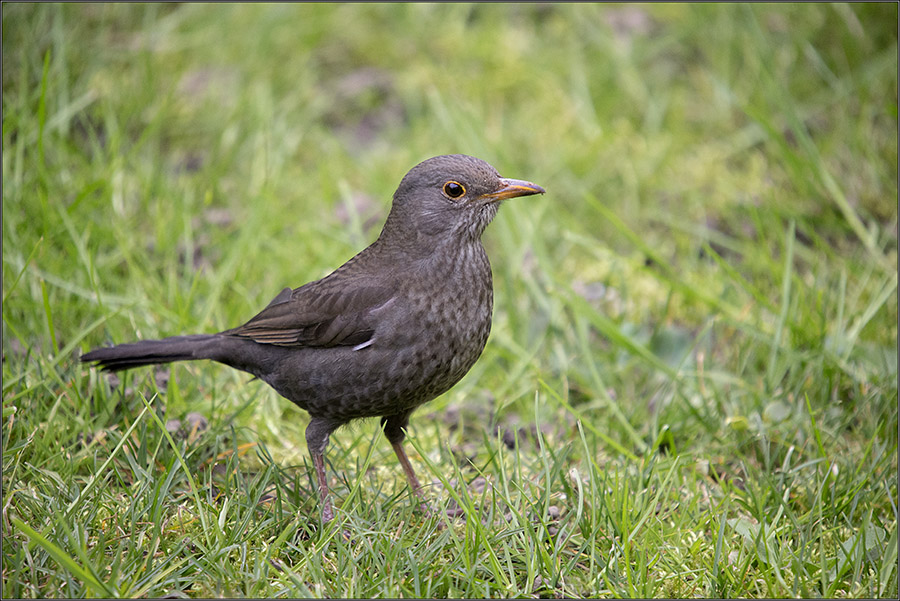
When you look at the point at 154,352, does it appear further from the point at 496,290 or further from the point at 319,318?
the point at 496,290

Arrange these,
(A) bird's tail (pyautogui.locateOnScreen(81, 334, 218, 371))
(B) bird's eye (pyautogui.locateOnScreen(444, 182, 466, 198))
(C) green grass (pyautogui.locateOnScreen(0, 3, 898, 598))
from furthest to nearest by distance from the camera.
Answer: (A) bird's tail (pyautogui.locateOnScreen(81, 334, 218, 371)) → (B) bird's eye (pyautogui.locateOnScreen(444, 182, 466, 198)) → (C) green grass (pyautogui.locateOnScreen(0, 3, 898, 598))

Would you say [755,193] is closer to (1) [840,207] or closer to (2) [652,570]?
(1) [840,207]

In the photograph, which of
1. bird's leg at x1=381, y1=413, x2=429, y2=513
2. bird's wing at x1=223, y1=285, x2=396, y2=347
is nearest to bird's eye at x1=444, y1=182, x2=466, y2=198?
bird's wing at x1=223, y1=285, x2=396, y2=347

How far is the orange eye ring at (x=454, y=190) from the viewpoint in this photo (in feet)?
11.8

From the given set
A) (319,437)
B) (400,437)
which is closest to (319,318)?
(319,437)

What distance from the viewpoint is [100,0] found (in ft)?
22.3

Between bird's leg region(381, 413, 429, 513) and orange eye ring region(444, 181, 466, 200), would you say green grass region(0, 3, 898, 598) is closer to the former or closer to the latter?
bird's leg region(381, 413, 429, 513)

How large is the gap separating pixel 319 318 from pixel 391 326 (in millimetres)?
401

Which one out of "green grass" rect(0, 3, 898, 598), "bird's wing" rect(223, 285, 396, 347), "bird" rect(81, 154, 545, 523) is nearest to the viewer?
"green grass" rect(0, 3, 898, 598)

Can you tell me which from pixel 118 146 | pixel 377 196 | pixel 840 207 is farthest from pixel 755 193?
pixel 118 146

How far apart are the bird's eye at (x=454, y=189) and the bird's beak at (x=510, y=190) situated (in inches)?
3.7

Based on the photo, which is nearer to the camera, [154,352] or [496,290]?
[154,352]

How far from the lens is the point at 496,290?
18.5 feet

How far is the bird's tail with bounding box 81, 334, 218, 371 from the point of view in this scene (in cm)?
375
